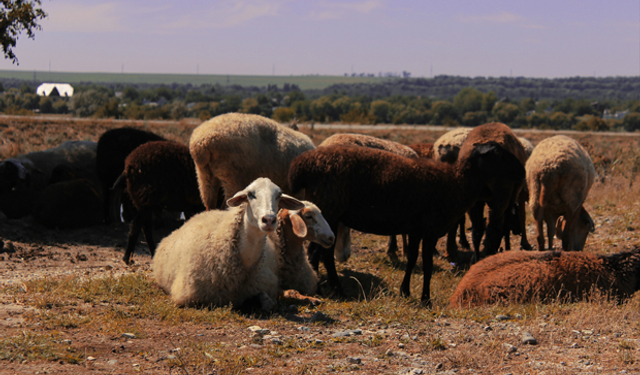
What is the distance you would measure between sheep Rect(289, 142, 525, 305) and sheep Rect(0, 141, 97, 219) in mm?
7611

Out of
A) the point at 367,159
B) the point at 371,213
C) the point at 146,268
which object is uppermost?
the point at 367,159

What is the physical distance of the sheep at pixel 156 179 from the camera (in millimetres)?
9281

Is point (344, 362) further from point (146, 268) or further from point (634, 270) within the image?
point (146, 268)

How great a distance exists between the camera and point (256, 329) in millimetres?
5496

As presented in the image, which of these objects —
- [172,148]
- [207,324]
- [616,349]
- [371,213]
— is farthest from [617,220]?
[207,324]

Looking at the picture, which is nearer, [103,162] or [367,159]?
[367,159]

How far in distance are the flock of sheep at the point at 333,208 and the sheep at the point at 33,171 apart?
115cm

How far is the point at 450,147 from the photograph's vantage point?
11359mm

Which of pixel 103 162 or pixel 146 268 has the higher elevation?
pixel 103 162

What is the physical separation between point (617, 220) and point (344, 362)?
1082 centimetres

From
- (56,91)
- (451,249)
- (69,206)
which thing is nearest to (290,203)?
(451,249)

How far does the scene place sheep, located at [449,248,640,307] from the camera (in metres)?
6.81

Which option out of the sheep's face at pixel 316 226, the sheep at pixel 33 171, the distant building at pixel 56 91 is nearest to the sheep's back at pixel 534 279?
the sheep's face at pixel 316 226

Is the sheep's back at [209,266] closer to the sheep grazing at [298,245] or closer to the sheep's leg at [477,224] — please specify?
the sheep grazing at [298,245]
